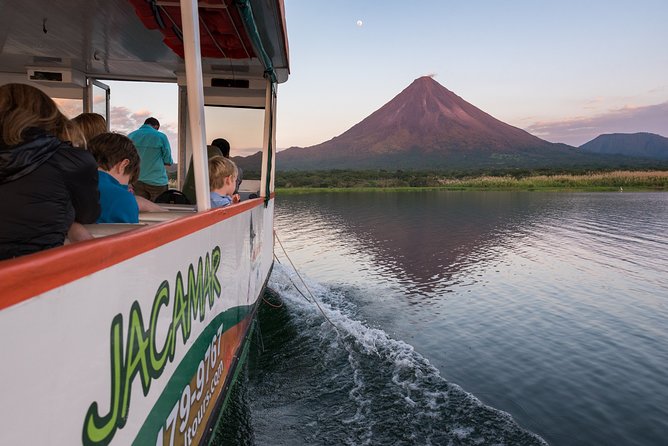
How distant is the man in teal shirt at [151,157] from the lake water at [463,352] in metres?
2.37

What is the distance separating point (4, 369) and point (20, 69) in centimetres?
913

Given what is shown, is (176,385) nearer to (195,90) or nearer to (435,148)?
(195,90)

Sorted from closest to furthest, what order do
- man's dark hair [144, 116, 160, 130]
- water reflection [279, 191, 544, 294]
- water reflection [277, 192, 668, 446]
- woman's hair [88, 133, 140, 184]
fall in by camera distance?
woman's hair [88, 133, 140, 184] < water reflection [277, 192, 668, 446] < man's dark hair [144, 116, 160, 130] < water reflection [279, 191, 544, 294]

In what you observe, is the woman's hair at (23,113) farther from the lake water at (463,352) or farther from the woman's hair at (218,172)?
the lake water at (463,352)

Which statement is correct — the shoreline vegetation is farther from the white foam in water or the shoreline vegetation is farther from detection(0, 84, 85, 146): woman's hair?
detection(0, 84, 85, 146): woman's hair

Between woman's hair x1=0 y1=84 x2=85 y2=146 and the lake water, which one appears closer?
woman's hair x1=0 y1=84 x2=85 y2=146

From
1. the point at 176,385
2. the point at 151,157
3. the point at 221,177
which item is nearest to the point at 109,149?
the point at 176,385

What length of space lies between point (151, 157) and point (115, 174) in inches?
147

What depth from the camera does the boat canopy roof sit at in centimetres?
465

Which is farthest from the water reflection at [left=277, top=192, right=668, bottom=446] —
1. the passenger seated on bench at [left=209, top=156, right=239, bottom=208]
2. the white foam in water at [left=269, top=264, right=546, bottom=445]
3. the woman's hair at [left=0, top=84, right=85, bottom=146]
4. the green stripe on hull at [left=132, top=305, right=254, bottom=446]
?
the woman's hair at [left=0, top=84, right=85, bottom=146]

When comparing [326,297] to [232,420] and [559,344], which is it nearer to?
[559,344]

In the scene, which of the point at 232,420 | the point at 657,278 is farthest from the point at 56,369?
the point at 657,278

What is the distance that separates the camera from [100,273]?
4.80 ft

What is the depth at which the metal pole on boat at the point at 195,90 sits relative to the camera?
9.06ft
